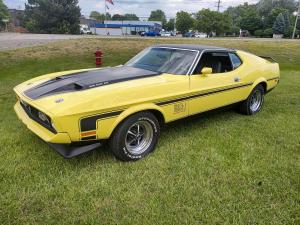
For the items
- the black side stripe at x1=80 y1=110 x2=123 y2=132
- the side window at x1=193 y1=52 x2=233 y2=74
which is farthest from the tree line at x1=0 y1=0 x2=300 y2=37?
the black side stripe at x1=80 y1=110 x2=123 y2=132

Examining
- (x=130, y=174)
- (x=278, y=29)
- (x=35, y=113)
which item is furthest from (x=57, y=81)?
(x=278, y=29)

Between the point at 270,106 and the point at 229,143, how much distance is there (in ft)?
8.96

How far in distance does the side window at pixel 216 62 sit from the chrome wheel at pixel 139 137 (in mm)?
1222

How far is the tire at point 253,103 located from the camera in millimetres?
5477

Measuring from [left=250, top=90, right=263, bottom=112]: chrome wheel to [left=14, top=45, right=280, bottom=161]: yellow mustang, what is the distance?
0.54 metres

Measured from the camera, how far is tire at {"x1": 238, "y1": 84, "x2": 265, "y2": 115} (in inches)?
216

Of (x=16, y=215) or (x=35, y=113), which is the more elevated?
(x=35, y=113)

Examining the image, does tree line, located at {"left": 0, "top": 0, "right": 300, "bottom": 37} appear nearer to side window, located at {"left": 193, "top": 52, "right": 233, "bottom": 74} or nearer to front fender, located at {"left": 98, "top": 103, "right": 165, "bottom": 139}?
side window, located at {"left": 193, "top": 52, "right": 233, "bottom": 74}

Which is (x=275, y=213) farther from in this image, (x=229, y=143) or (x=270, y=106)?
(x=270, y=106)

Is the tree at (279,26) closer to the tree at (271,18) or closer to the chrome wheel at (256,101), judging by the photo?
the tree at (271,18)

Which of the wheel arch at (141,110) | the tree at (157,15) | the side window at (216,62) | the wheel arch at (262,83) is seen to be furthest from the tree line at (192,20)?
the wheel arch at (141,110)

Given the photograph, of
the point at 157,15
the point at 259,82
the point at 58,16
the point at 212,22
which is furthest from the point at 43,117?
the point at 157,15

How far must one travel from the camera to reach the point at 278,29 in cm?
6844

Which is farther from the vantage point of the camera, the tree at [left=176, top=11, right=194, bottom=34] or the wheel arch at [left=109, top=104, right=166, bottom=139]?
the tree at [left=176, top=11, right=194, bottom=34]
